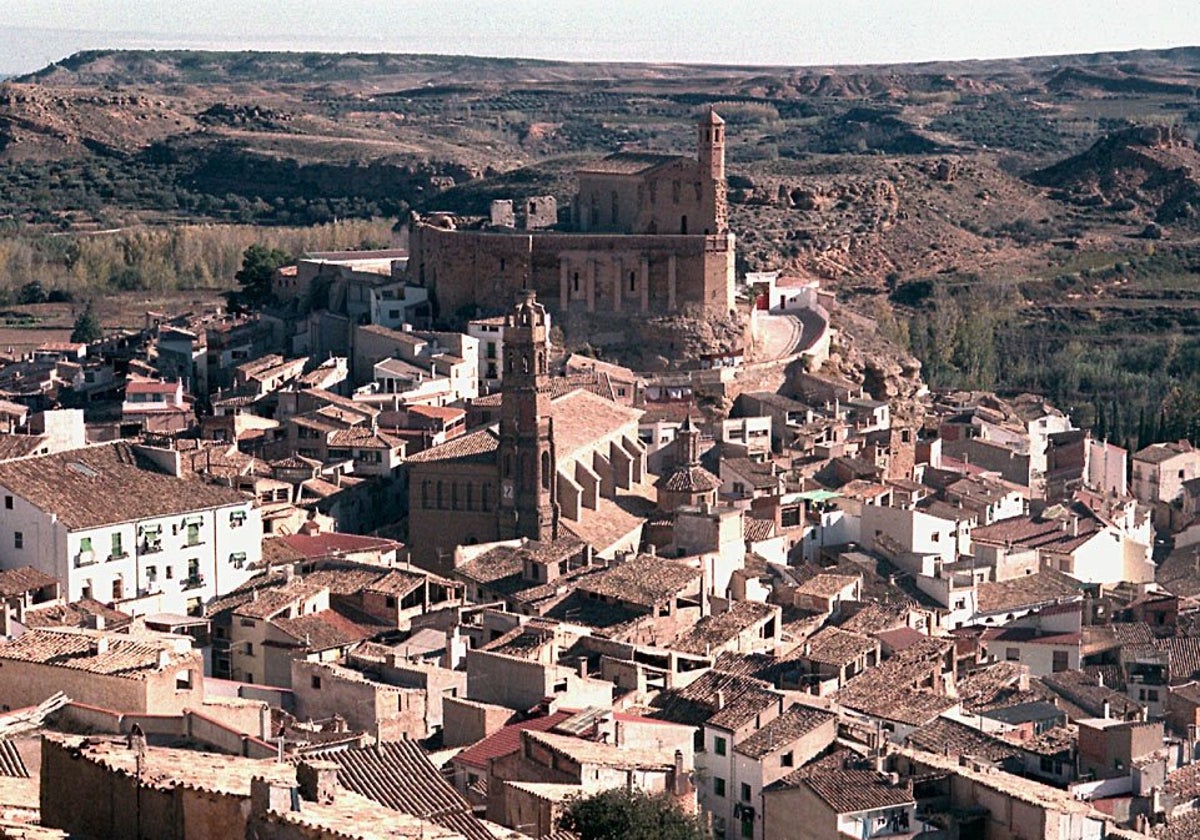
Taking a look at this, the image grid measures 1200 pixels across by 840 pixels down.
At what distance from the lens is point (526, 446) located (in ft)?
115

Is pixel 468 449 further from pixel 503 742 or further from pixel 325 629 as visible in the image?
pixel 503 742

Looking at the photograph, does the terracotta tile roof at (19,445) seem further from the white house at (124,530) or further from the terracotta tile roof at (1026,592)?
the terracotta tile roof at (1026,592)

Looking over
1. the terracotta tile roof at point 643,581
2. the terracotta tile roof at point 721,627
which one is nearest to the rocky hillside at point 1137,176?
the terracotta tile roof at point 643,581

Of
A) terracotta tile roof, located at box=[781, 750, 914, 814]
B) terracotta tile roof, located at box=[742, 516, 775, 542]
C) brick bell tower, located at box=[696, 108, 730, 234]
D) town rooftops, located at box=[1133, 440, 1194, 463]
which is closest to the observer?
terracotta tile roof, located at box=[781, 750, 914, 814]

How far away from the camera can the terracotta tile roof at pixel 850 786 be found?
21.1 metres

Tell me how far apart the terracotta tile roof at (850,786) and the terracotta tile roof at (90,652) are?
18.1 feet

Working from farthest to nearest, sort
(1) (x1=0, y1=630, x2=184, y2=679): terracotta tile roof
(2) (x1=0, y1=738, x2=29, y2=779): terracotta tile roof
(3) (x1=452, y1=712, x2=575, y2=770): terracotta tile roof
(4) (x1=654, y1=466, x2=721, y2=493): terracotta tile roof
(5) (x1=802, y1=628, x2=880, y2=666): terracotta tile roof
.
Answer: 1. (4) (x1=654, y1=466, x2=721, y2=493): terracotta tile roof
2. (5) (x1=802, y1=628, x2=880, y2=666): terracotta tile roof
3. (3) (x1=452, y1=712, x2=575, y2=770): terracotta tile roof
4. (1) (x1=0, y1=630, x2=184, y2=679): terracotta tile roof
5. (2) (x1=0, y1=738, x2=29, y2=779): terracotta tile roof

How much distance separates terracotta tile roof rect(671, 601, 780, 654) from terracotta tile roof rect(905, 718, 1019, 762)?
13.1 ft

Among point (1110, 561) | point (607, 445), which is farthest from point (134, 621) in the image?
point (1110, 561)

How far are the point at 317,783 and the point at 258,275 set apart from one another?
4304 centimetres

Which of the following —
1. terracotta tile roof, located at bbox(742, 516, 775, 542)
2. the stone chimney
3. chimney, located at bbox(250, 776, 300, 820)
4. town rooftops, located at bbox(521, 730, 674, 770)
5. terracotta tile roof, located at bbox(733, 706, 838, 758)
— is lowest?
terracotta tile roof, located at bbox(742, 516, 775, 542)

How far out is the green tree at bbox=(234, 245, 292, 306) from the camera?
185 ft

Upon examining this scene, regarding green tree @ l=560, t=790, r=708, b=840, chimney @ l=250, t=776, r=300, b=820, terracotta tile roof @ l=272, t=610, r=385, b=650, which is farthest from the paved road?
chimney @ l=250, t=776, r=300, b=820

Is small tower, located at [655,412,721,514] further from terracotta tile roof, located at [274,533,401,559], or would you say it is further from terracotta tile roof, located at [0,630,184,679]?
terracotta tile roof, located at [0,630,184,679]
